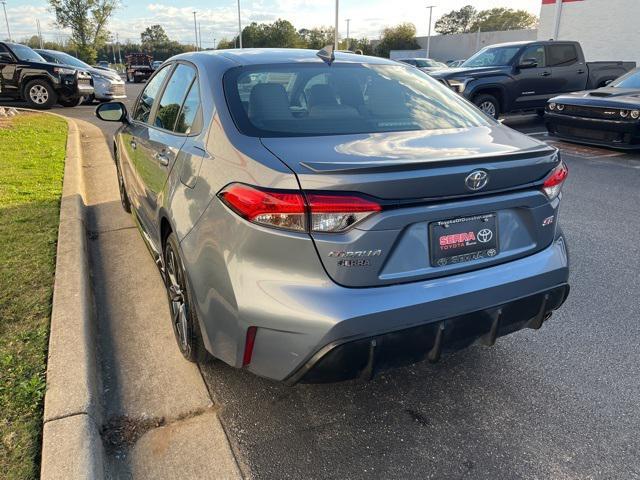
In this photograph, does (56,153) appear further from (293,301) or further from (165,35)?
(165,35)

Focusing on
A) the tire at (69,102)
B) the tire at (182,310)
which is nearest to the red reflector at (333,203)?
the tire at (182,310)

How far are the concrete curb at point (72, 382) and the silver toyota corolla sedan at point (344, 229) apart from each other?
0.54 m

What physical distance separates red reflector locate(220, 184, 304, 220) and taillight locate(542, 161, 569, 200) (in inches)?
48.9

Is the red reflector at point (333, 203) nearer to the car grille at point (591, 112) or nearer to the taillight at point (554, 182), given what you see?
the taillight at point (554, 182)

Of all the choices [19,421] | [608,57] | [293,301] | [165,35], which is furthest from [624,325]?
[165,35]

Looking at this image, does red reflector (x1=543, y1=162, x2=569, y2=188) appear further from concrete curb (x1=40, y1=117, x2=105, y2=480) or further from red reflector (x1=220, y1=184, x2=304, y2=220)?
concrete curb (x1=40, y1=117, x2=105, y2=480)

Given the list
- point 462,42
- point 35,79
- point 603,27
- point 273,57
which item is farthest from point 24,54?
point 462,42

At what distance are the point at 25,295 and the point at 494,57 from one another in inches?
444

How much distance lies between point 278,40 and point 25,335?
3156 inches

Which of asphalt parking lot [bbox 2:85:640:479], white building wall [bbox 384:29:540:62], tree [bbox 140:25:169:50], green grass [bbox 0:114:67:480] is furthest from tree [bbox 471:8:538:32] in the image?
asphalt parking lot [bbox 2:85:640:479]

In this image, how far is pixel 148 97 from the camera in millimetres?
4207

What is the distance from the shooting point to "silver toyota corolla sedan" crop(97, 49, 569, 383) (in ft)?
6.63

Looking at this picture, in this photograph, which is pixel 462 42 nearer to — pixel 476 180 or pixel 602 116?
pixel 602 116

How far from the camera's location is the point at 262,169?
6.88 ft
